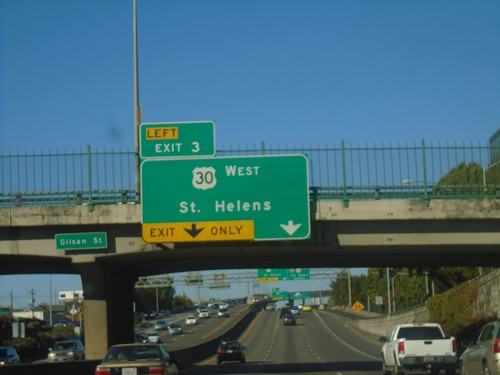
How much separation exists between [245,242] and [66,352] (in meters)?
22.1

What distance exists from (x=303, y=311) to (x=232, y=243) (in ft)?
419

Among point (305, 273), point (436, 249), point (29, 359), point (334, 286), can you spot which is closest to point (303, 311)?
point (334, 286)

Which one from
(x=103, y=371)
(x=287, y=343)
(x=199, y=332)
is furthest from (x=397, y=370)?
(x=199, y=332)

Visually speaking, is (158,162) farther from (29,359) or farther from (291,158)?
(29,359)

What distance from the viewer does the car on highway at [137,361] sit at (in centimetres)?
1695

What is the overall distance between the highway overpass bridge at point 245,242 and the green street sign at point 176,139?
75.0 inches

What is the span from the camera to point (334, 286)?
602 ft

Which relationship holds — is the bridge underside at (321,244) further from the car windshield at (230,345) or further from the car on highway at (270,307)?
the car on highway at (270,307)

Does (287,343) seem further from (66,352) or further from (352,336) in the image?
(66,352)

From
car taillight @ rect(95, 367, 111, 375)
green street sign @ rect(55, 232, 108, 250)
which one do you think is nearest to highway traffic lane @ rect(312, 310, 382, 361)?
green street sign @ rect(55, 232, 108, 250)

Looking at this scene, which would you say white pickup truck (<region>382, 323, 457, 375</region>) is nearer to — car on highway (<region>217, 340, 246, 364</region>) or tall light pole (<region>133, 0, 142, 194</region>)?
tall light pole (<region>133, 0, 142, 194</region>)

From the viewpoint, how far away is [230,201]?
24469 millimetres

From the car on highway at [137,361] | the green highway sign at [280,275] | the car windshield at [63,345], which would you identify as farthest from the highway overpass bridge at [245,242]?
the green highway sign at [280,275]

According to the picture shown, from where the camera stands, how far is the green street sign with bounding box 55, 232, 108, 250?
2584cm
